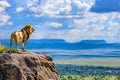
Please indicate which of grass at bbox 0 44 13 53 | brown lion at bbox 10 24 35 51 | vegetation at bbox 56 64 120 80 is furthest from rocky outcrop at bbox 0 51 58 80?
vegetation at bbox 56 64 120 80

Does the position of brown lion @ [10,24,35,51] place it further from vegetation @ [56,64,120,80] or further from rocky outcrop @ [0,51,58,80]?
vegetation @ [56,64,120,80]

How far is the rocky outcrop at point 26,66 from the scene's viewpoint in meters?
17.1

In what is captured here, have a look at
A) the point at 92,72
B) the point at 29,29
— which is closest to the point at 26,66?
the point at 29,29

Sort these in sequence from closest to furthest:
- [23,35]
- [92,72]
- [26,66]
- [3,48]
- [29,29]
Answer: [26,66] < [23,35] < [29,29] < [3,48] < [92,72]

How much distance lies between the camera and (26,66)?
17.8 meters

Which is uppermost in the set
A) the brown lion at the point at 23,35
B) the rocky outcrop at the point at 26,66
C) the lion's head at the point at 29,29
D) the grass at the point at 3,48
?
the lion's head at the point at 29,29

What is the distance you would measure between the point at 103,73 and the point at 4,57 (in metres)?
49.0

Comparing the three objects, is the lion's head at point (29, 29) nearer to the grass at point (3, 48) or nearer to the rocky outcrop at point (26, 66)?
the rocky outcrop at point (26, 66)

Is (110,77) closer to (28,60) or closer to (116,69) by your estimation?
(116,69)

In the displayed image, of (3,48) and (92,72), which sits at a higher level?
(92,72)

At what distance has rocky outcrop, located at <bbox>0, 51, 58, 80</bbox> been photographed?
56.2 feet

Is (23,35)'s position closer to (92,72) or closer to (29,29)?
(29,29)

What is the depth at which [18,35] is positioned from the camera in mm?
17984

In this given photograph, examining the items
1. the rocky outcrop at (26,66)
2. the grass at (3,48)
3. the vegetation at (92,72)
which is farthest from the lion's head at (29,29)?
the vegetation at (92,72)
